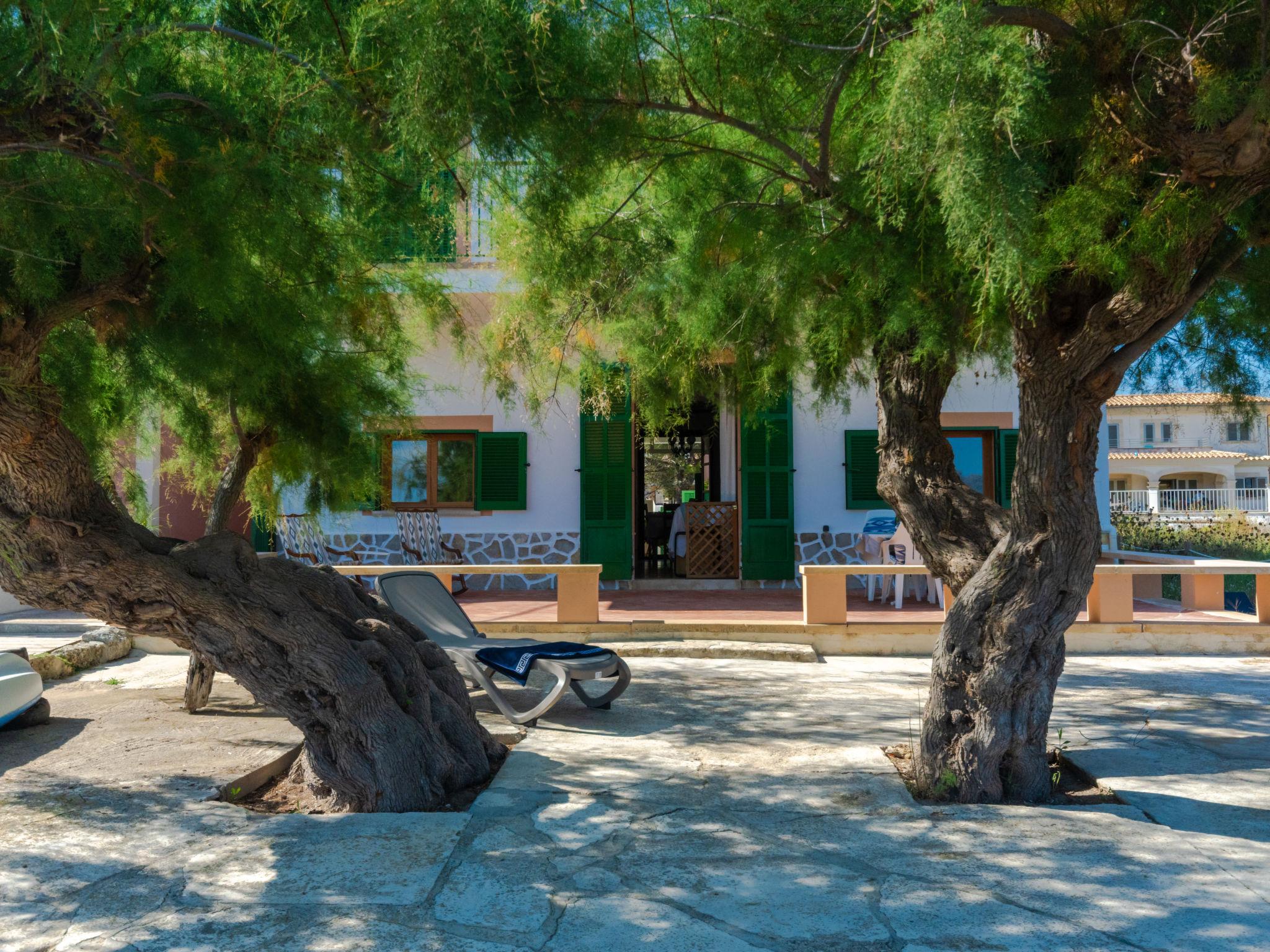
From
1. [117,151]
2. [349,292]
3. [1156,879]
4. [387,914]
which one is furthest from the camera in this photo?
[349,292]

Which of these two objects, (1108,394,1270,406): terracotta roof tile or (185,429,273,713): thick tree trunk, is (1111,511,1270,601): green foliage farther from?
(185,429,273,713): thick tree trunk

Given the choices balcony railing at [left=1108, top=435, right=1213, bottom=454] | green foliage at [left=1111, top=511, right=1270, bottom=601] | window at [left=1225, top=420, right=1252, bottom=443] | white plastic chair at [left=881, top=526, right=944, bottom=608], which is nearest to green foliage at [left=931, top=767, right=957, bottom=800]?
window at [left=1225, top=420, right=1252, bottom=443]

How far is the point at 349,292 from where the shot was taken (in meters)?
5.52

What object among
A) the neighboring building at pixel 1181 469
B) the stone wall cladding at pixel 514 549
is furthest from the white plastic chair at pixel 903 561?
the neighboring building at pixel 1181 469

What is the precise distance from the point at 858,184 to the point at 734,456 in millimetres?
7117

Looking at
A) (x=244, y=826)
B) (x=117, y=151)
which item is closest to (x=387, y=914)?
(x=244, y=826)

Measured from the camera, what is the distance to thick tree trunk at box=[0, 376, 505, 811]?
153 inches

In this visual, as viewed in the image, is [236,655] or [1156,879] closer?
[1156,879]

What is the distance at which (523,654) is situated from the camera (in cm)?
557

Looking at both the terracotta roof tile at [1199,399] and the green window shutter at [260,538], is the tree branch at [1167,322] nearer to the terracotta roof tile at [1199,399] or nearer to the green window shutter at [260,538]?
the terracotta roof tile at [1199,399]

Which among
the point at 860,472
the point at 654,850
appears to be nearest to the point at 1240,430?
the point at 654,850

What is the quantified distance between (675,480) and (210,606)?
16.4 metres

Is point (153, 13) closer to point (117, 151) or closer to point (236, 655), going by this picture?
point (117, 151)

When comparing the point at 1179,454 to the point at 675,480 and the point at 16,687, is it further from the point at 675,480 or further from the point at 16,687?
the point at 16,687
